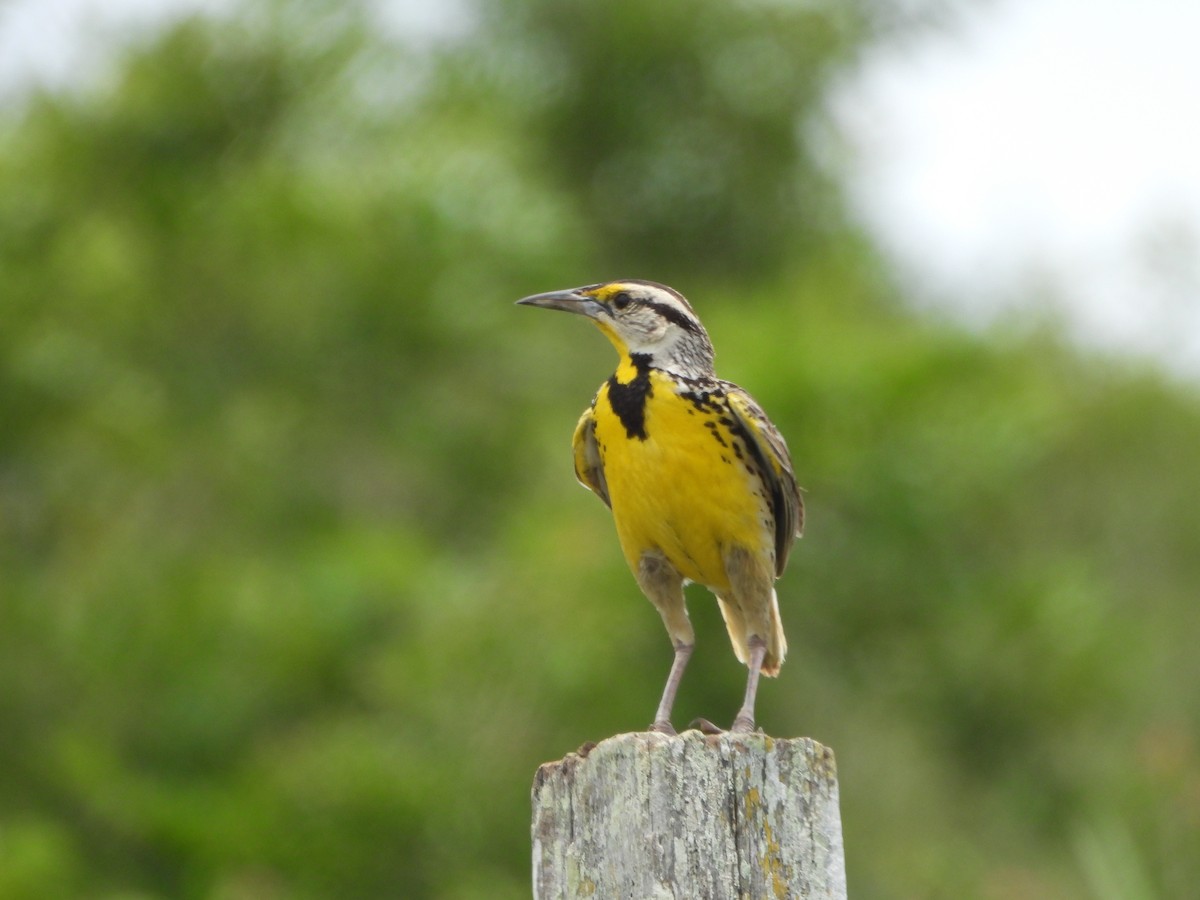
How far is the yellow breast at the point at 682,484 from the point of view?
5738 millimetres

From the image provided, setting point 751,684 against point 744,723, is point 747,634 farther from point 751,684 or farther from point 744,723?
point 744,723

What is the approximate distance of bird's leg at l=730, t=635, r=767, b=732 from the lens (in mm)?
5309

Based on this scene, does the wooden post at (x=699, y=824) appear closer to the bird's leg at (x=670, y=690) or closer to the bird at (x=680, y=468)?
the bird's leg at (x=670, y=690)

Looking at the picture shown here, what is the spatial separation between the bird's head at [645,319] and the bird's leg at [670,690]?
2.62 ft

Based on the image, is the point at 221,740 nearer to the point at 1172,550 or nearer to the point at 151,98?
the point at 151,98

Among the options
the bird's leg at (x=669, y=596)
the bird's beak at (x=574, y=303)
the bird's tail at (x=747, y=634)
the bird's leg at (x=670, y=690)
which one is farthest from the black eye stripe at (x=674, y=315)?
the bird's leg at (x=670, y=690)

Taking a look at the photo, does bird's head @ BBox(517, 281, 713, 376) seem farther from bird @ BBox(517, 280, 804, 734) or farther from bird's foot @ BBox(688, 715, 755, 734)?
bird's foot @ BBox(688, 715, 755, 734)

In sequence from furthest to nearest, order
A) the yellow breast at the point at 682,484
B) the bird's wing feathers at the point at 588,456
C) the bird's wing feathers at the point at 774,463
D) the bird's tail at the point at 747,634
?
the bird's tail at the point at 747,634 < the bird's wing feathers at the point at 588,456 < the bird's wing feathers at the point at 774,463 < the yellow breast at the point at 682,484

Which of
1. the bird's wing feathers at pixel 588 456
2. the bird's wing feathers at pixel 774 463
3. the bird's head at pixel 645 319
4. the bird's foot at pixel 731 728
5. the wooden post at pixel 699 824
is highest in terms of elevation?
the bird's head at pixel 645 319

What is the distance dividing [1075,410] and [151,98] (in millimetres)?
10585

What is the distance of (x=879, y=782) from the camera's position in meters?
15.6

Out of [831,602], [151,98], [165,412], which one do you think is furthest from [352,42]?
[831,602]

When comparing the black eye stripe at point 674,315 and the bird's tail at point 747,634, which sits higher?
the black eye stripe at point 674,315

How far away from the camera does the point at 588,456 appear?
Answer: 6117mm
